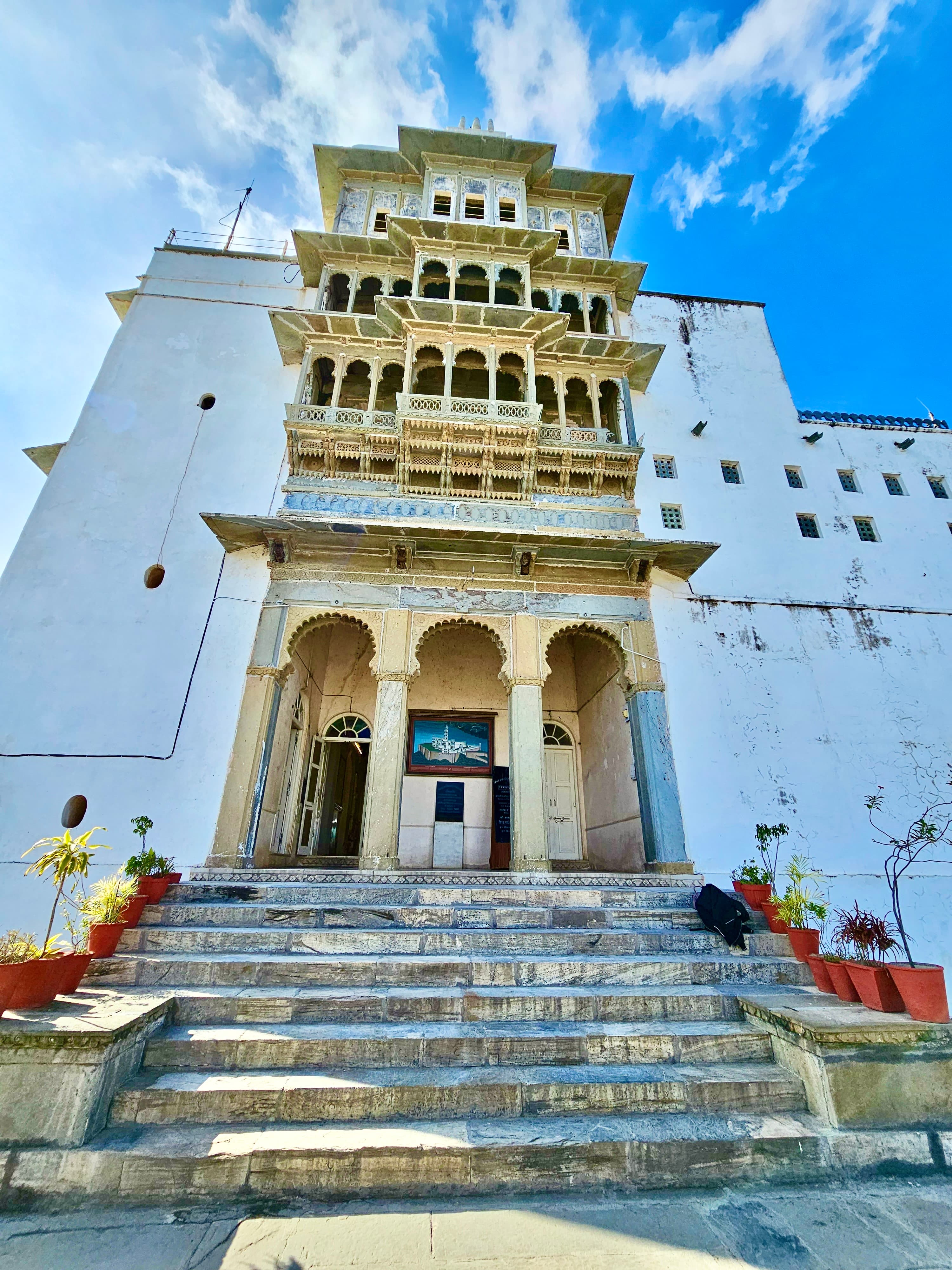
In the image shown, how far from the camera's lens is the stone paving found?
244cm

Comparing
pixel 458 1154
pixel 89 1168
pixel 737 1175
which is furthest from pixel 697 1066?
pixel 89 1168

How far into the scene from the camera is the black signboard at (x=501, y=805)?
11727 mm

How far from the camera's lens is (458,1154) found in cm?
296

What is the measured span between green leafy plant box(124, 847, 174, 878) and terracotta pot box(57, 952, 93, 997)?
7.63 feet

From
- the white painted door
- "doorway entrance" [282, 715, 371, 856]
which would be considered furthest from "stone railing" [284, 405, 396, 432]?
the white painted door

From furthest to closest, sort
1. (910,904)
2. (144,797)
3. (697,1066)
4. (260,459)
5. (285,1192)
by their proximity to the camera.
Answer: (260,459)
(910,904)
(144,797)
(697,1066)
(285,1192)

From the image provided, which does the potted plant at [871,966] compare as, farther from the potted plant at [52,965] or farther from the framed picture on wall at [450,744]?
the framed picture on wall at [450,744]

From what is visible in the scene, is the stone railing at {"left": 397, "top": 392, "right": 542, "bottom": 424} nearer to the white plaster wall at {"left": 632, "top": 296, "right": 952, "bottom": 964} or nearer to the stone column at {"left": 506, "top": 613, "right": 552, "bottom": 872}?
the white plaster wall at {"left": 632, "top": 296, "right": 952, "bottom": 964}

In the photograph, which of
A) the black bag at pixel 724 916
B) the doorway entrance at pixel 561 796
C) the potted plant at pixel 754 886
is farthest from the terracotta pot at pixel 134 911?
Result: the doorway entrance at pixel 561 796

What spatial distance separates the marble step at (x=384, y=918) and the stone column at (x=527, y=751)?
229 cm

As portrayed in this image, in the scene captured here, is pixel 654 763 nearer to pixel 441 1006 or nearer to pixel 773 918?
pixel 773 918

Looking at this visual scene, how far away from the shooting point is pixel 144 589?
1009 centimetres

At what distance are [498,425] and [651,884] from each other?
8.27 meters

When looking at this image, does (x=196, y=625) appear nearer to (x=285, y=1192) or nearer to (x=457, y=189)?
(x=285, y=1192)
